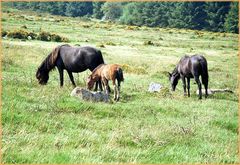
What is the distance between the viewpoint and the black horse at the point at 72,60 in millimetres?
15148

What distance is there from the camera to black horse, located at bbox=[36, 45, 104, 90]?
49.7ft

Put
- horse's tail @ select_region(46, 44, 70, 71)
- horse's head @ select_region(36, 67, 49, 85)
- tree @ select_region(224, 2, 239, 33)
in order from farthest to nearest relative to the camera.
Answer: tree @ select_region(224, 2, 239, 33) < horse's tail @ select_region(46, 44, 70, 71) < horse's head @ select_region(36, 67, 49, 85)

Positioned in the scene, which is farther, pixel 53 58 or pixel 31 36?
pixel 31 36

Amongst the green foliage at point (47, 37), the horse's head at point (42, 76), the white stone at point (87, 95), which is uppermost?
the white stone at point (87, 95)

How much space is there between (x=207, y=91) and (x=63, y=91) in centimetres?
730

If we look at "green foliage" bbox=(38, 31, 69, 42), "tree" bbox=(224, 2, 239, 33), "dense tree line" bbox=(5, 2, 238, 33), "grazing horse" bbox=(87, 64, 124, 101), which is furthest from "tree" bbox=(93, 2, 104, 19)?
"grazing horse" bbox=(87, 64, 124, 101)

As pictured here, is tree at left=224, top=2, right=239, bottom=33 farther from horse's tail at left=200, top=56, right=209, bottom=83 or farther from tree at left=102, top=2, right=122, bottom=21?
horse's tail at left=200, top=56, right=209, bottom=83

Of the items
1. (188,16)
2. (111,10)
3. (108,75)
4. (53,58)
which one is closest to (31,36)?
(53,58)

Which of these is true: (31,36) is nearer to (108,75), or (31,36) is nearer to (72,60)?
(72,60)

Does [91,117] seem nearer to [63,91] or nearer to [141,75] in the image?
[63,91]

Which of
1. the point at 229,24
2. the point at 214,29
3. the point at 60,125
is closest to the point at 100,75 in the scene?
the point at 60,125

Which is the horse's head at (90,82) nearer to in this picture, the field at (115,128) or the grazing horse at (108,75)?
the grazing horse at (108,75)

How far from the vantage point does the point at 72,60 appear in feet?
50.9

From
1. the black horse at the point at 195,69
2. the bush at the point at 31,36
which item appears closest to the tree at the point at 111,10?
the bush at the point at 31,36
